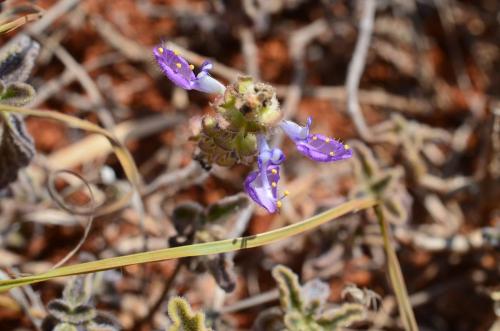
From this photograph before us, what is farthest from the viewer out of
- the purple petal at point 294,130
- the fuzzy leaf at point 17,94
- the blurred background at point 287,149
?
the blurred background at point 287,149

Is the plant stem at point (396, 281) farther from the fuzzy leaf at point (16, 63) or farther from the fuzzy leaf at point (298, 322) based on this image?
the fuzzy leaf at point (16, 63)

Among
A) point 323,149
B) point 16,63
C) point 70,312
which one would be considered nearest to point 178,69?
point 323,149

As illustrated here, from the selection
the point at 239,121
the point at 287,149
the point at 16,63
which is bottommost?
the point at 239,121

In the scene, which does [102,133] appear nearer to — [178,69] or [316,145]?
[178,69]

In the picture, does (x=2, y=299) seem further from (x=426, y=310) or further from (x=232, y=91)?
(x=426, y=310)

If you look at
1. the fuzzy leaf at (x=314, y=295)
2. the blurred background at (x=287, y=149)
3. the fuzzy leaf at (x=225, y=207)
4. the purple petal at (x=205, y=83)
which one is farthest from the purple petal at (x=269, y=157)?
the fuzzy leaf at (x=314, y=295)
